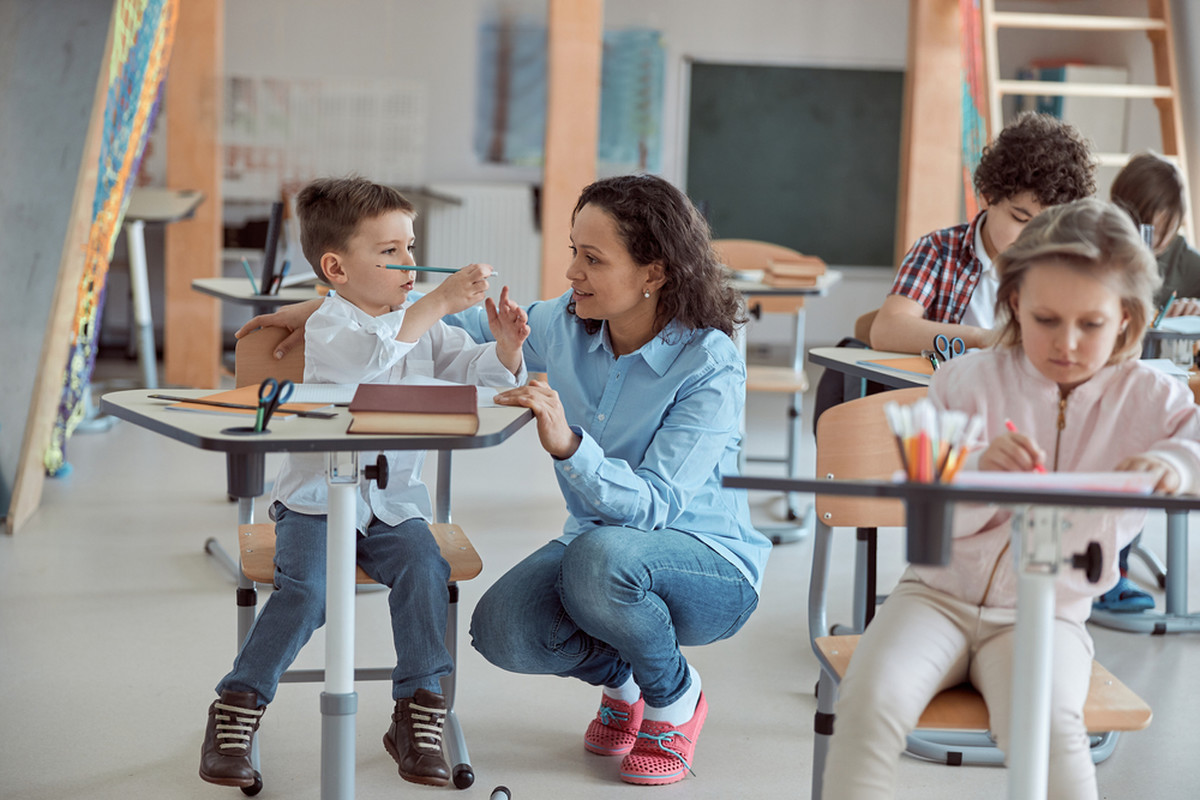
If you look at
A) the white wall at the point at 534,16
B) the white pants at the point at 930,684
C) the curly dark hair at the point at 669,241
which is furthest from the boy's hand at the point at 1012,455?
the white wall at the point at 534,16

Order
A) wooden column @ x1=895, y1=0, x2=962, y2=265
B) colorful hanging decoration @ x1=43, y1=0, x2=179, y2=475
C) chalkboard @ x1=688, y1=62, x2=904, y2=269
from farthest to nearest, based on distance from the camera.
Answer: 1. chalkboard @ x1=688, y1=62, x2=904, y2=269
2. wooden column @ x1=895, y1=0, x2=962, y2=265
3. colorful hanging decoration @ x1=43, y1=0, x2=179, y2=475

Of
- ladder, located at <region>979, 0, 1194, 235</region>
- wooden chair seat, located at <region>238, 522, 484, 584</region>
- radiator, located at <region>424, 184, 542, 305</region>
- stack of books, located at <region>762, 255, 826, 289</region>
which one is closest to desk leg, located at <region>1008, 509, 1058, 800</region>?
wooden chair seat, located at <region>238, 522, 484, 584</region>

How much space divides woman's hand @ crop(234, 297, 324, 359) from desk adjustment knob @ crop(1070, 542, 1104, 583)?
1.30m

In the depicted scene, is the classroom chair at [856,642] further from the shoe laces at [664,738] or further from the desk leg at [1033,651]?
the shoe laces at [664,738]

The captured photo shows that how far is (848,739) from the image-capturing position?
4.38 ft

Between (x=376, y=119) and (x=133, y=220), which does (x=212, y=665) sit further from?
(x=376, y=119)

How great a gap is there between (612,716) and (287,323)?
88 cm

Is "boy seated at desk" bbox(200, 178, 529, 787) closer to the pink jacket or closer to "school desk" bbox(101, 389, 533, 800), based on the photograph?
"school desk" bbox(101, 389, 533, 800)

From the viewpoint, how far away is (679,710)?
1.95m

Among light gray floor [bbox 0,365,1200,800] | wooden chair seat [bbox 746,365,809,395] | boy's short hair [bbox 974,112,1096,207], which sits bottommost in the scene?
light gray floor [bbox 0,365,1200,800]

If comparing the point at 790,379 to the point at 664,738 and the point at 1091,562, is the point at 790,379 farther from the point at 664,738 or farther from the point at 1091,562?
the point at 1091,562

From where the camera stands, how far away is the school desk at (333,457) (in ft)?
4.52

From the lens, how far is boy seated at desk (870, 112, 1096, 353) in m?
2.34

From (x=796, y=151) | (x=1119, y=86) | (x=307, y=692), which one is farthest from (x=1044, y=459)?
(x=796, y=151)
